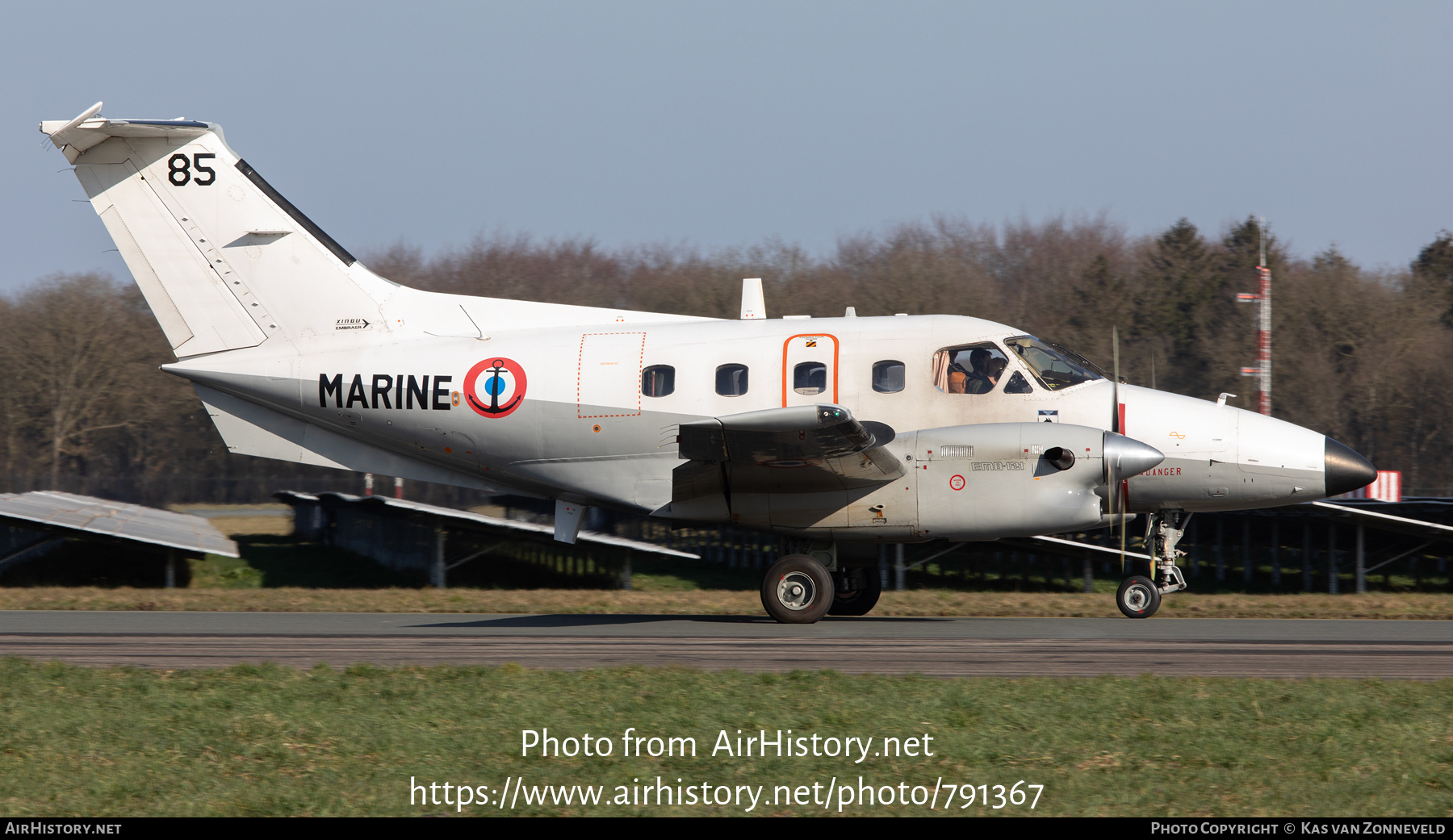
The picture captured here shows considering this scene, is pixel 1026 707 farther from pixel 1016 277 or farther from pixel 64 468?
pixel 64 468

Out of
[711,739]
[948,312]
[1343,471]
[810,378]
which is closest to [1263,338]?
[948,312]

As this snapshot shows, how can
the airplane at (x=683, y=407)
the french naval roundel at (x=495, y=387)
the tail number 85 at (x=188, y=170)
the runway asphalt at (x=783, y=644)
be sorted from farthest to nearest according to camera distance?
1. the tail number 85 at (x=188, y=170)
2. the french naval roundel at (x=495, y=387)
3. the airplane at (x=683, y=407)
4. the runway asphalt at (x=783, y=644)

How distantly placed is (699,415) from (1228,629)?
20.7ft

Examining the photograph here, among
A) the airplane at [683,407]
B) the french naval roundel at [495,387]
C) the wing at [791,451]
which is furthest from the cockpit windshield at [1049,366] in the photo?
the french naval roundel at [495,387]

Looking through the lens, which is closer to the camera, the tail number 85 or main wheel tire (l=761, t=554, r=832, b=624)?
main wheel tire (l=761, t=554, r=832, b=624)

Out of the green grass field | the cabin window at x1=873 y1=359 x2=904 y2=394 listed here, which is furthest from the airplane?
the green grass field

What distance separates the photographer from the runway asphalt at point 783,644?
379 inches

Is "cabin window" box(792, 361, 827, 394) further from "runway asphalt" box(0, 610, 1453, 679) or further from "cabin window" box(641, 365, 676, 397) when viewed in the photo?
"runway asphalt" box(0, 610, 1453, 679)

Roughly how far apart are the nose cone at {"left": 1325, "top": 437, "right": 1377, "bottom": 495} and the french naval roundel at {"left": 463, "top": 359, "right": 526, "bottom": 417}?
9.32m

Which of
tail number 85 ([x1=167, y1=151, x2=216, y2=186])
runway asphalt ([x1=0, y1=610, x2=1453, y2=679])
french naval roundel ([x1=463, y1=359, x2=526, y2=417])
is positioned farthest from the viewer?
tail number 85 ([x1=167, y1=151, x2=216, y2=186])

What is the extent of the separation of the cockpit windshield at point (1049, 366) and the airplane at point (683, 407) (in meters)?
0.03

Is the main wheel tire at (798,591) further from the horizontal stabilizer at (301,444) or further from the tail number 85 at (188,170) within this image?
the tail number 85 at (188,170)

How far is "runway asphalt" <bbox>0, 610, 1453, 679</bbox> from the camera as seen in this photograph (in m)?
9.62

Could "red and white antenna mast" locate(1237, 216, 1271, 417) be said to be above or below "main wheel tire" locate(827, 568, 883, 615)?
above
